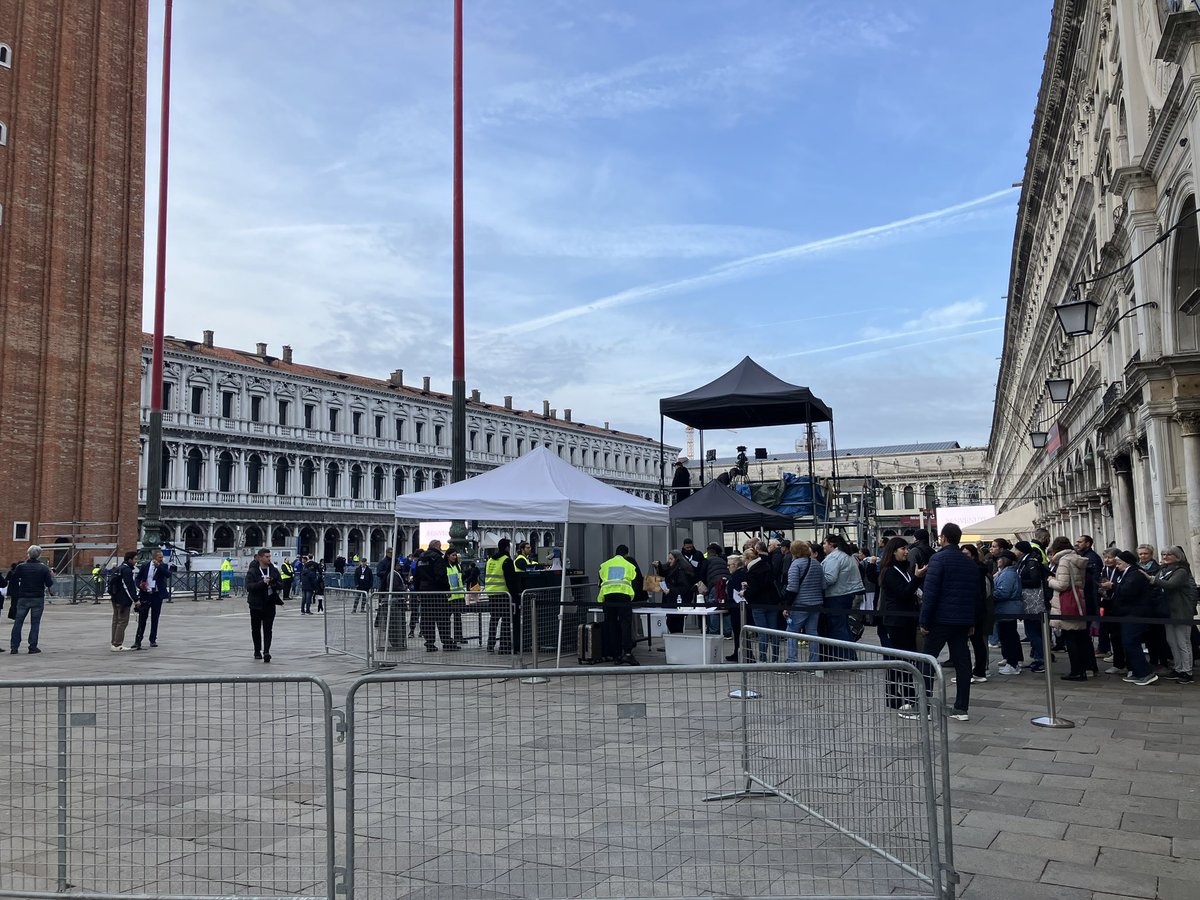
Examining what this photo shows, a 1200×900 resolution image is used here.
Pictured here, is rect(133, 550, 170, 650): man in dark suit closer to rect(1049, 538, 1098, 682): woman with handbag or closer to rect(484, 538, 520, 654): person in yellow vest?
rect(484, 538, 520, 654): person in yellow vest

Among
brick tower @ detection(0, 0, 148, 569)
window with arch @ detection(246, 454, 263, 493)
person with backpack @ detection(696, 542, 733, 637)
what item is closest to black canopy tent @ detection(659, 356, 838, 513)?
person with backpack @ detection(696, 542, 733, 637)

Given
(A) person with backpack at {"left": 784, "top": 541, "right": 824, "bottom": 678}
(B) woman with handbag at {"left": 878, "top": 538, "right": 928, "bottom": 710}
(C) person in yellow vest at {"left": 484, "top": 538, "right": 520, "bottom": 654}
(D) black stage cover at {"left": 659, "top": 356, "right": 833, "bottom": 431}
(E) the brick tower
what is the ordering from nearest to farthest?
(B) woman with handbag at {"left": 878, "top": 538, "right": 928, "bottom": 710} → (A) person with backpack at {"left": 784, "top": 541, "right": 824, "bottom": 678} → (C) person in yellow vest at {"left": 484, "top": 538, "right": 520, "bottom": 654} → (D) black stage cover at {"left": 659, "top": 356, "right": 833, "bottom": 431} → (E) the brick tower

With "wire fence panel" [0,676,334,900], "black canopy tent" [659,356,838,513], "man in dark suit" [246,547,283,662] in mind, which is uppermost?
"black canopy tent" [659,356,838,513]

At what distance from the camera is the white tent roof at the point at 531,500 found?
43.7 ft

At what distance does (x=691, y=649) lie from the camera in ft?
40.9

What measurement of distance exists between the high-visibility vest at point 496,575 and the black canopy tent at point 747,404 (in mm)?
5168

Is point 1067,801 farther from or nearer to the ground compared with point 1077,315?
nearer to the ground

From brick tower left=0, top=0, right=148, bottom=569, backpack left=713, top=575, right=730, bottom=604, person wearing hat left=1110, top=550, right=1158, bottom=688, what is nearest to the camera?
person wearing hat left=1110, top=550, right=1158, bottom=688

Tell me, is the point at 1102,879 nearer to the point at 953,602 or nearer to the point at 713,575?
the point at 953,602

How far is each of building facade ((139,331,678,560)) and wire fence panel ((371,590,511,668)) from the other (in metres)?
41.7

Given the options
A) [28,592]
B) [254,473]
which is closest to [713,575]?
[28,592]

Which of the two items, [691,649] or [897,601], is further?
[691,649]

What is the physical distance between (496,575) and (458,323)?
5100 millimetres

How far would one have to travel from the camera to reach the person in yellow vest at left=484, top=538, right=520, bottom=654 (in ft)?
43.3
